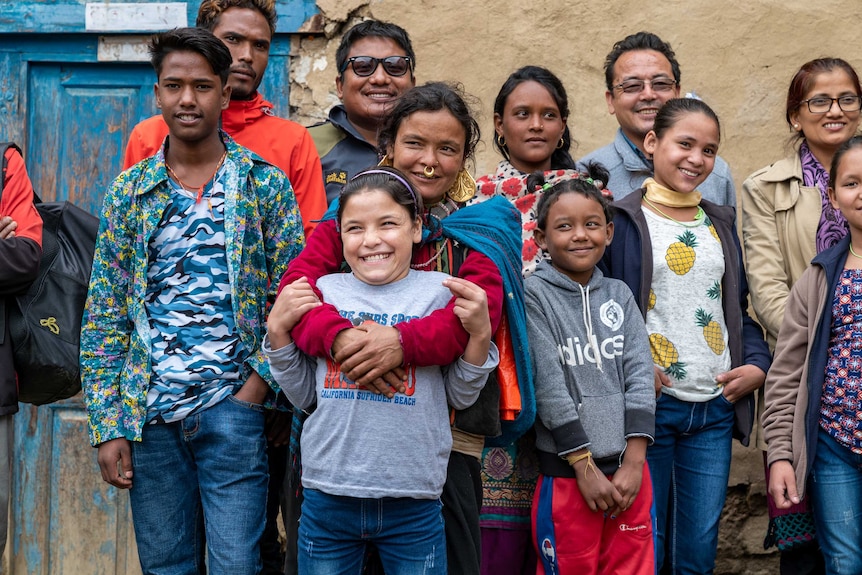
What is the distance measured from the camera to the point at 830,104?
12.0ft

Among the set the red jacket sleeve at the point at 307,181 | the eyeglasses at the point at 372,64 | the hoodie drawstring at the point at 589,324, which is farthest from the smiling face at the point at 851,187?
the red jacket sleeve at the point at 307,181

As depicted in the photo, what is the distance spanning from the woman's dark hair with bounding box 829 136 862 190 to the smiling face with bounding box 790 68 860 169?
0.84ft

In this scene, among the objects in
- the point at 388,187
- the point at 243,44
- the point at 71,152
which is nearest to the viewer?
the point at 388,187

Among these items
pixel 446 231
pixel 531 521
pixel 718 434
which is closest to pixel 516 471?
pixel 531 521

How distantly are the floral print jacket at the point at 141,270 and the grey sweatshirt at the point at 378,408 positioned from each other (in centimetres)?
46

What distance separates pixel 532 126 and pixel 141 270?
1.43 metres

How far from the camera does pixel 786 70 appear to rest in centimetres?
451

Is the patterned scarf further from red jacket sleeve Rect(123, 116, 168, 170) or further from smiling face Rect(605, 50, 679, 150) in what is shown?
red jacket sleeve Rect(123, 116, 168, 170)

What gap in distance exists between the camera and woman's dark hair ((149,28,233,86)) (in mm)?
3164

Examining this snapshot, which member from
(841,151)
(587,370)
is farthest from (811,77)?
(587,370)

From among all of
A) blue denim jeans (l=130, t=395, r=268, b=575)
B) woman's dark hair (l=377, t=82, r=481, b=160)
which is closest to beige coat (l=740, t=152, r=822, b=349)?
woman's dark hair (l=377, t=82, r=481, b=160)

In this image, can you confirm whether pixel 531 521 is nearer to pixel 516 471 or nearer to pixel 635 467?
pixel 516 471

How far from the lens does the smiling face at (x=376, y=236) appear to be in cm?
264

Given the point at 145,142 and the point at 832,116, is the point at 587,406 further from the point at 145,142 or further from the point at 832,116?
the point at 145,142
